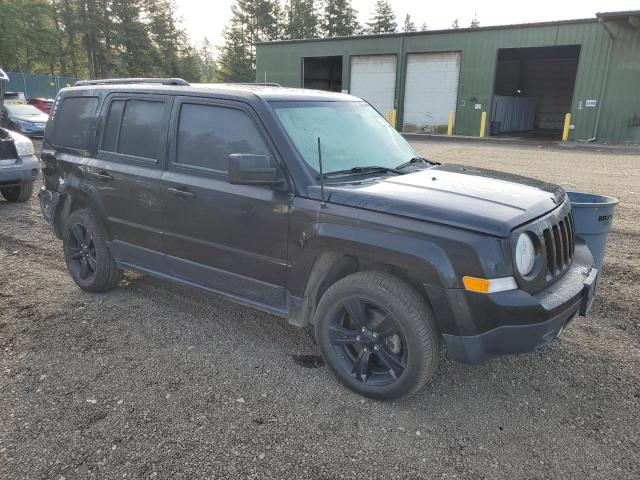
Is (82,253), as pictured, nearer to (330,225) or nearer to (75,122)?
(75,122)

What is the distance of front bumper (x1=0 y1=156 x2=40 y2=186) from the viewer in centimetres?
807

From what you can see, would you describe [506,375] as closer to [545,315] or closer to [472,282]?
[545,315]

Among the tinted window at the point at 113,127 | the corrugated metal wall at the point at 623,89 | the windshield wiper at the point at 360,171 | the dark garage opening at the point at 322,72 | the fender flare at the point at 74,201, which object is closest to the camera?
the windshield wiper at the point at 360,171

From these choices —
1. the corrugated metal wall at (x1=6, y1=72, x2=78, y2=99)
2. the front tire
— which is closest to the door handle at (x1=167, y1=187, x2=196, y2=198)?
the front tire

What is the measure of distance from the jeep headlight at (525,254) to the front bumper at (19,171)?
8.29 metres

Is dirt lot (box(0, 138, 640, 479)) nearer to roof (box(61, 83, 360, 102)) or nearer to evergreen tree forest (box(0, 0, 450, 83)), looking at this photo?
roof (box(61, 83, 360, 102))

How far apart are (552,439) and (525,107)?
34321 mm

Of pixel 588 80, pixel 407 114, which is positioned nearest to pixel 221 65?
pixel 407 114

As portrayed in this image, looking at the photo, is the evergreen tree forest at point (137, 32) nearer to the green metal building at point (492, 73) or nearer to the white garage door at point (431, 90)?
the green metal building at point (492, 73)

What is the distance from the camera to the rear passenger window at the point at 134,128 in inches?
158

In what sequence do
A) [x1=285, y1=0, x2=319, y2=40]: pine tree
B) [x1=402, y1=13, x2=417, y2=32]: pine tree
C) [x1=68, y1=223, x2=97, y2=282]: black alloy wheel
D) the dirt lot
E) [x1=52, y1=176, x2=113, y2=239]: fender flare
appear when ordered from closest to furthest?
the dirt lot, [x1=52, y1=176, x2=113, y2=239]: fender flare, [x1=68, y1=223, x2=97, y2=282]: black alloy wheel, [x1=285, y1=0, x2=319, y2=40]: pine tree, [x1=402, y1=13, x2=417, y2=32]: pine tree

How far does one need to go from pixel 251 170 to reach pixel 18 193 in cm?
772

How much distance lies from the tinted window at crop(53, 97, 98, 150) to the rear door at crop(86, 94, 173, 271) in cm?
22

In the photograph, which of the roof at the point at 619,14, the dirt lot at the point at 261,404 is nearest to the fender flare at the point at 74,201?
the dirt lot at the point at 261,404
